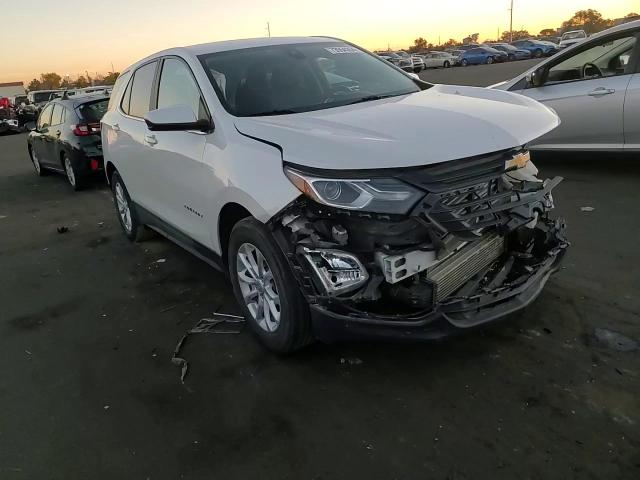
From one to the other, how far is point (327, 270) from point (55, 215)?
6.27 metres

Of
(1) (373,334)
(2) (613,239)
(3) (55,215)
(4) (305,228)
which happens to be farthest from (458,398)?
(3) (55,215)

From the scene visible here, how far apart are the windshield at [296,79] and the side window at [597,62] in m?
3.32

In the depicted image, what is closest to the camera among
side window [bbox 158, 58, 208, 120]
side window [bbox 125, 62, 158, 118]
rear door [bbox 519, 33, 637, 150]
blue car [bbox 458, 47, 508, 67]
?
side window [bbox 158, 58, 208, 120]

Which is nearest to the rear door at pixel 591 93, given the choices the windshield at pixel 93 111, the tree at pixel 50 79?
the windshield at pixel 93 111

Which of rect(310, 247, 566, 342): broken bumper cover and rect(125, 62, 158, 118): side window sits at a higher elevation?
rect(125, 62, 158, 118): side window

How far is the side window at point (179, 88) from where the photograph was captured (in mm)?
3783

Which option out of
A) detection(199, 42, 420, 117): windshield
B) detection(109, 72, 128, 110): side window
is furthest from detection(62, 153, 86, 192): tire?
detection(199, 42, 420, 117): windshield

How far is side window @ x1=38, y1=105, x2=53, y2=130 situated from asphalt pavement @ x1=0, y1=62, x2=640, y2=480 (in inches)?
264

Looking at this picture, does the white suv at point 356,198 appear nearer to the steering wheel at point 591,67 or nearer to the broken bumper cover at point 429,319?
the broken bumper cover at point 429,319

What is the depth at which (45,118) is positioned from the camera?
10.5 m

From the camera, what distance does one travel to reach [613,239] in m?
4.68

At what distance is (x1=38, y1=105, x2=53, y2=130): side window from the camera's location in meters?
10.3

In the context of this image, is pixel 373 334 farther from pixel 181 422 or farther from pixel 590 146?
pixel 590 146

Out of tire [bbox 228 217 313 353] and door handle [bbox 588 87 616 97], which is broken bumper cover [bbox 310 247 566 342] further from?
door handle [bbox 588 87 616 97]
